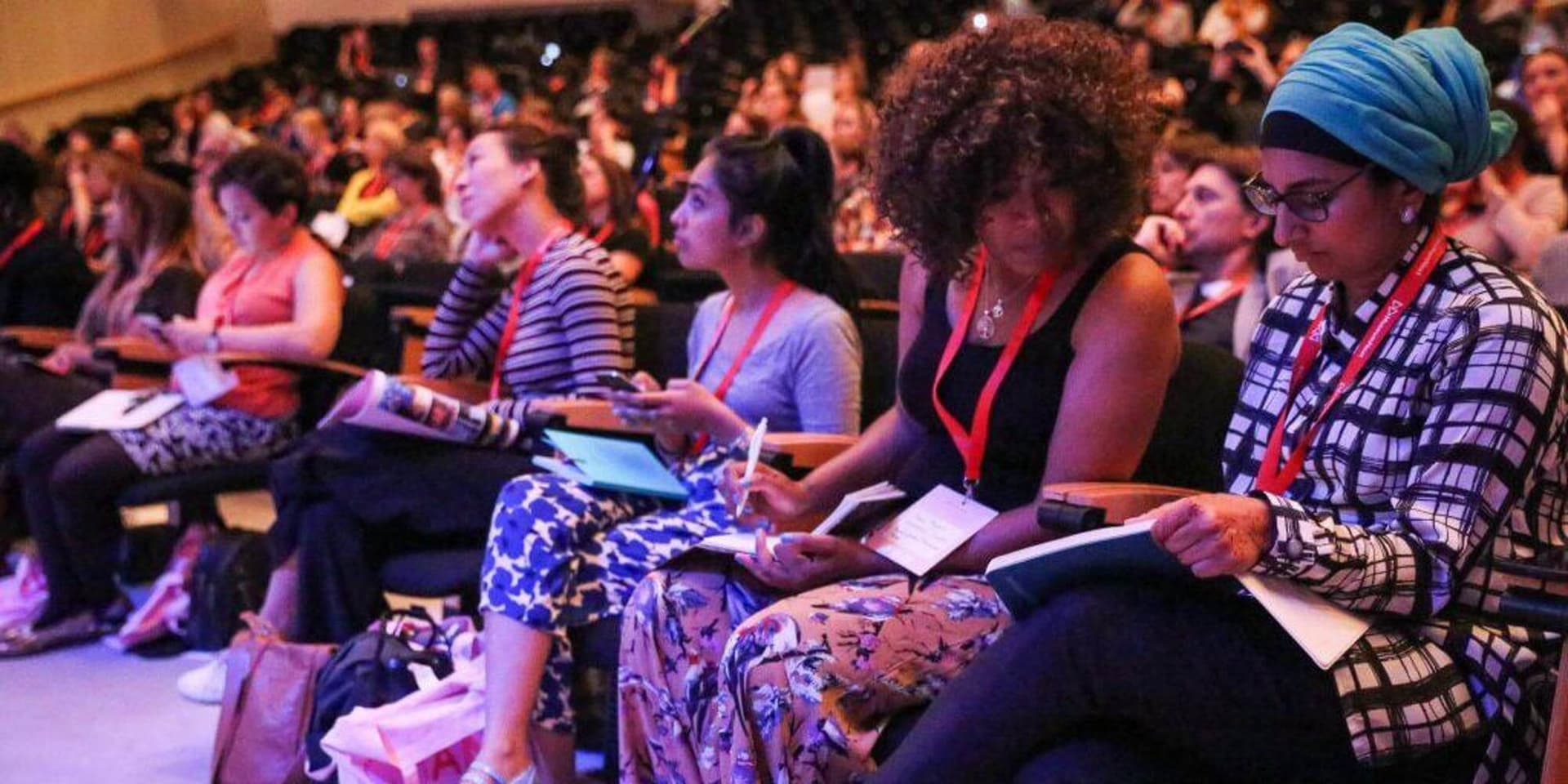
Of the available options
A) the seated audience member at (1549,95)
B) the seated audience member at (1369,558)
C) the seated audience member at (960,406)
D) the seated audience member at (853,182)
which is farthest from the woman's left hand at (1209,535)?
the seated audience member at (1549,95)

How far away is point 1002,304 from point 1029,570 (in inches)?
24.0

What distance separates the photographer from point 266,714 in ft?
8.82

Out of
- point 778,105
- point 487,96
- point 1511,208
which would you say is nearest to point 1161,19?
point 778,105

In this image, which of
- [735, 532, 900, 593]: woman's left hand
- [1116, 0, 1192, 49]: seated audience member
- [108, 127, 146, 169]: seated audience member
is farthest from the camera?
[108, 127, 146, 169]: seated audience member

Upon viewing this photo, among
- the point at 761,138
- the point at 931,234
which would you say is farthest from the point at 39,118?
the point at 931,234

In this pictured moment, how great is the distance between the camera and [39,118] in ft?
37.3

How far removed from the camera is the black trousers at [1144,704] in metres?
1.48

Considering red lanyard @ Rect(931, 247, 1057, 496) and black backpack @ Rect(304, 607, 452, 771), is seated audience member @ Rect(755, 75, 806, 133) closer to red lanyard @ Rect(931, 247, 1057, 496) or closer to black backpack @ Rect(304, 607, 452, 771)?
black backpack @ Rect(304, 607, 452, 771)

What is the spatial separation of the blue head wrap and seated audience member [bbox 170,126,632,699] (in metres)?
1.64

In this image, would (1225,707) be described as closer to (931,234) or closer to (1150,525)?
(1150,525)

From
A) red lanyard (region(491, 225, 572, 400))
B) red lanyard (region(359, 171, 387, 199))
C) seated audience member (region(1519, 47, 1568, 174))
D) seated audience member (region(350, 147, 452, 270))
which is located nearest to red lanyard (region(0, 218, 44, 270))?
seated audience member (region(350, 147, 452, 270))

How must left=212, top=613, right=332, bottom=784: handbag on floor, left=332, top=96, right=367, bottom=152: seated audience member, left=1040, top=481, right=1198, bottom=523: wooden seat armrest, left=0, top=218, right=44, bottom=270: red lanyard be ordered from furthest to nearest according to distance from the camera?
1. left=332, top=96, right=367, bottom=152: seated audience member
2. left=0, top=218, right=44, bottom=270: red lanyard
3. left=212, top=613, right=332, bottom=784: handbag on floor
4. left=1040, top=481, right=1198, bottom=523: wooden seat armrest

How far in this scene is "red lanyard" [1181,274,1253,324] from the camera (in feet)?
10.5

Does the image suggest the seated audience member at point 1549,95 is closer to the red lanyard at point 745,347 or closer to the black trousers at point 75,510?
the red lanyard at point 745,347
